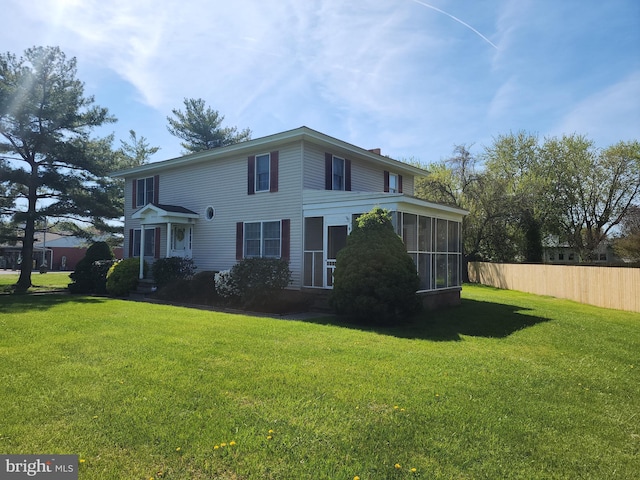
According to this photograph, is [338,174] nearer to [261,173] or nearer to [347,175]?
[347,175]

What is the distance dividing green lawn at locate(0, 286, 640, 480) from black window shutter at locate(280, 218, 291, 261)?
18.4ft

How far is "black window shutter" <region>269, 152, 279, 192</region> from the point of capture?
13.8 m

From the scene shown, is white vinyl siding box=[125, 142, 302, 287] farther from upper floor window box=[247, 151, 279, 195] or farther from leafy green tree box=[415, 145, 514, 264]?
leafy green tree box=[415, 145, 514, 264]

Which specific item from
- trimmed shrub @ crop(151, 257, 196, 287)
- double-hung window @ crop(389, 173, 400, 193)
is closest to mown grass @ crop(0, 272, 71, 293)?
trimmed shrub @ crop(151, 257, 196, 287)

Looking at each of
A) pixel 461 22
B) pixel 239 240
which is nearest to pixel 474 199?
pixel 239 240

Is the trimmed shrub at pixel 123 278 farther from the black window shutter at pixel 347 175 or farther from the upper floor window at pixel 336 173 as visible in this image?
the black window shutter at pixel 347 175

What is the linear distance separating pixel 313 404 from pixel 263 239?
10334mm

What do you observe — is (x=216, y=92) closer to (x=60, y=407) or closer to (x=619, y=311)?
(x=60, y=407)

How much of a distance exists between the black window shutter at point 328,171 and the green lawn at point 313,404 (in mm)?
7081

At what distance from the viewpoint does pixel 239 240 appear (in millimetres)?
14742

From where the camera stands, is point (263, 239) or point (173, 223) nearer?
point (263, 239)

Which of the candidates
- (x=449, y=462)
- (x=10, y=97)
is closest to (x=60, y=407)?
(x=449, y=462)

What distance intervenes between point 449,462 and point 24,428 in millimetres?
3487

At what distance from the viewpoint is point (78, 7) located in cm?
784
